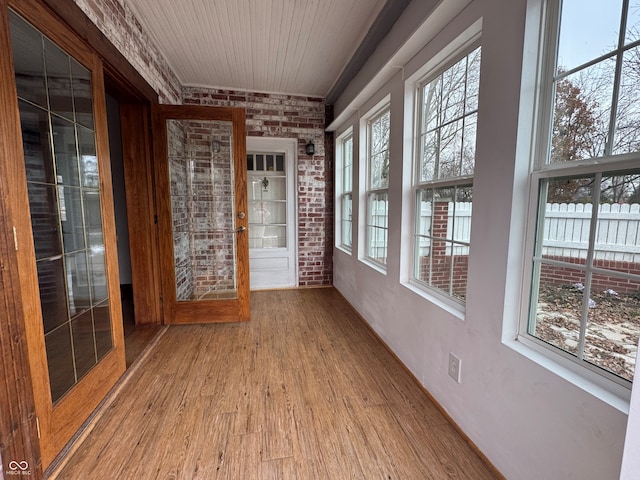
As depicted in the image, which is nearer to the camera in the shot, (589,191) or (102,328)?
(589,191)

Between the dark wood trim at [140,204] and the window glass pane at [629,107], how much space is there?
3.30 m

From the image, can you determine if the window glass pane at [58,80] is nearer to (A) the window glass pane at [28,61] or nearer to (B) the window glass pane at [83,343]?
(A) the window glass pane at [28,61]

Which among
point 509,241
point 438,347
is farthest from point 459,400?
point 509,241

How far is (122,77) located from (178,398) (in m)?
2.37

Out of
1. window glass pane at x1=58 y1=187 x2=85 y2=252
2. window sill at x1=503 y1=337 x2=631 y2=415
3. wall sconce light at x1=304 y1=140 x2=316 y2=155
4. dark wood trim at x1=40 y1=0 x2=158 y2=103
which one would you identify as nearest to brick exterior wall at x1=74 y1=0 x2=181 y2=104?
dark wood trim at x1=40 y1=0 x2=158 y2=103

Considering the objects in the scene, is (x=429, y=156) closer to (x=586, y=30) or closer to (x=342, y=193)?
(x=586, y=30)

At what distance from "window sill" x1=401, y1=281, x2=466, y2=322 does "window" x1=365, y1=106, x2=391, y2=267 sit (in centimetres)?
70

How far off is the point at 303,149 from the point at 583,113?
3465mm

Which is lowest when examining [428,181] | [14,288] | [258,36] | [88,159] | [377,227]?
[14,288]

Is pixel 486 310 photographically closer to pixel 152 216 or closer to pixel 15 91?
pixel 15 91

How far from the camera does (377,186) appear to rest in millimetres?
3061

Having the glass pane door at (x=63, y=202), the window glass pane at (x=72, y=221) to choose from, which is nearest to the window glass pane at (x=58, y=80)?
the glass pane door at (x=63, y=202)

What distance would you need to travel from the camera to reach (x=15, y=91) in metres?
1.22

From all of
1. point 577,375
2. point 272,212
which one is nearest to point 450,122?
point 577,375
